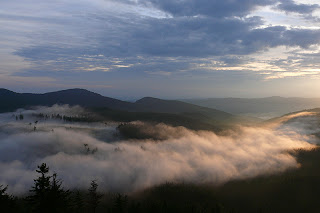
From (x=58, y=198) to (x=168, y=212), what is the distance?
523ft

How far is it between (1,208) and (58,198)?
2277 cm

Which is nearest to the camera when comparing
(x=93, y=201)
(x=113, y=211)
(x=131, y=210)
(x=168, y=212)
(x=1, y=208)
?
(x=1, y=208)

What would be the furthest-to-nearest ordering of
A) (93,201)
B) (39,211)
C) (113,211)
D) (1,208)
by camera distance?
1. (113,211)
2. (93,201)
3. (1,208)
4. (39,211)

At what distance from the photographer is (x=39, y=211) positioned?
1758 inches

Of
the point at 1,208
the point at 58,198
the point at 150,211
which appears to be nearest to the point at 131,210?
the point at 150,211

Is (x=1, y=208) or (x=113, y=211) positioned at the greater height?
(x=1, y=208)

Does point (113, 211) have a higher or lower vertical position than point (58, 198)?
lower

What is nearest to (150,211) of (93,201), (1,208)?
(93,201)

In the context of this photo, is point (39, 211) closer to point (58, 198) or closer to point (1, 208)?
point (58, 198)

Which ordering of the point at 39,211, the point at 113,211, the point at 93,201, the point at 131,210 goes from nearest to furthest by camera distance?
1. the point at 39,211
2. the point at 93,201
3. the point at 113,211
4. the point at 131,210

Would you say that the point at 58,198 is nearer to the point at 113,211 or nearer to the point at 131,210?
the point at 113,211

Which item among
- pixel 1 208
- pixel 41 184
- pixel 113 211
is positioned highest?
pixel 41 184

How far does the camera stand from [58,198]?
45.8m

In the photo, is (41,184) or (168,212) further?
(168,212)
